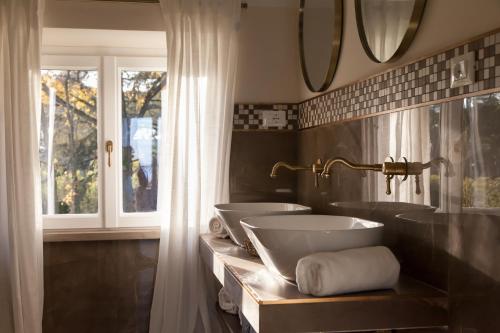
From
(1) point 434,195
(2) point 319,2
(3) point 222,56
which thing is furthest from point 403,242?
(3) point 222,56

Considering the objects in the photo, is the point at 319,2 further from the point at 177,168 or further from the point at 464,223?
the point at 464,223

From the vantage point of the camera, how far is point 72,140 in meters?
3.28

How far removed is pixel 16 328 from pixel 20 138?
2.95 feet

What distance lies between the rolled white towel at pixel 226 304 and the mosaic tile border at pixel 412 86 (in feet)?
3.16

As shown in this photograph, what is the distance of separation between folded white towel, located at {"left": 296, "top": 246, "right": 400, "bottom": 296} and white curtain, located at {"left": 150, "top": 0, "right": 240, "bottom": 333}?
1.42 meters

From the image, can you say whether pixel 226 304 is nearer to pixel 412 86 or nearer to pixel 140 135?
pixel 140 135

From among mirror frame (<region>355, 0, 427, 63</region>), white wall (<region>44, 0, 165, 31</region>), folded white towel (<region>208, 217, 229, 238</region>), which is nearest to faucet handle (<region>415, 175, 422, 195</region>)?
mirror frame (<region>355, 0, 427, 63</region>)

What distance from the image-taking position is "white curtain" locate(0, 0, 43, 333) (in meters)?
2.71

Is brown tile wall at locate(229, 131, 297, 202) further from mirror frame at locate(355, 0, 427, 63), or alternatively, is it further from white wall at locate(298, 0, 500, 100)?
mirror frame at locate(355, 0, 427, 63)

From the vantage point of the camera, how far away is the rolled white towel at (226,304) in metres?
2.77

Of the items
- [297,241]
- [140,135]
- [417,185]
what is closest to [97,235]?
[140,135]

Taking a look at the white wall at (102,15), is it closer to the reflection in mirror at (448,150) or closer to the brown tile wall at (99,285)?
the brown tile wall at (99,285)

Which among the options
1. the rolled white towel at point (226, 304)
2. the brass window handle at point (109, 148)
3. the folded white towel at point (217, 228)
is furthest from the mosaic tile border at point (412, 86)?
the brass window handle at point (109, 148)

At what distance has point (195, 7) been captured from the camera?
286 cm
